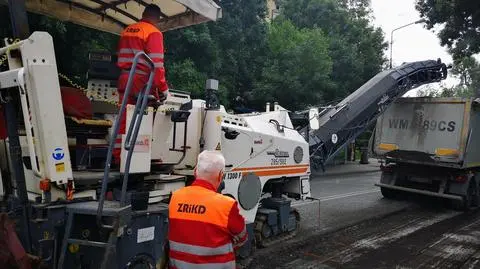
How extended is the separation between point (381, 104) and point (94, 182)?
26.8 feet

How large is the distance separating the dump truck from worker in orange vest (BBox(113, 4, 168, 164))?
834cm

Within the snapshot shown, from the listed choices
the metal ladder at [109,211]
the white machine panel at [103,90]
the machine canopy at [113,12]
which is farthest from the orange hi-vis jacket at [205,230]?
the white machine panel at [103,90]

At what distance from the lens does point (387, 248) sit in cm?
715

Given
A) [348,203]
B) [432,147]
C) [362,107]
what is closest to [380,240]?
[362,107]

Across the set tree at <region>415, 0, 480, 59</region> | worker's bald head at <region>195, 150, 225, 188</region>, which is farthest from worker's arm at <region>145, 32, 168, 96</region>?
tree at <region>415, 0, 480, 59</region>

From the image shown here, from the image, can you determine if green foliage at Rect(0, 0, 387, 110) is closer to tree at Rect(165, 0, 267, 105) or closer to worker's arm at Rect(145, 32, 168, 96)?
Answer: tree at Rect(165, 0, 267, 105)

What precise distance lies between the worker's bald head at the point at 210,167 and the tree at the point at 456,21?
53.2 ft

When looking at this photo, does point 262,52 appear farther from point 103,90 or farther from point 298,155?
point 103,90

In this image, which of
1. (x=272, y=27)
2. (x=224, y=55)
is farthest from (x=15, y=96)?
(x=272, y=27)

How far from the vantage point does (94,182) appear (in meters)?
3.99

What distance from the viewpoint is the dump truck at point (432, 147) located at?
1069cm

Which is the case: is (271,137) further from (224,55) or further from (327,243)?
(224,55)

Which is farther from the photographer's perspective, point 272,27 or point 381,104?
point 272,27

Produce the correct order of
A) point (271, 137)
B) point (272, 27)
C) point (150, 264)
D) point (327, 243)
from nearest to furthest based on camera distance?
point (150, 264)
point (271, 137)
point (327, 243)
point (272, 27)
